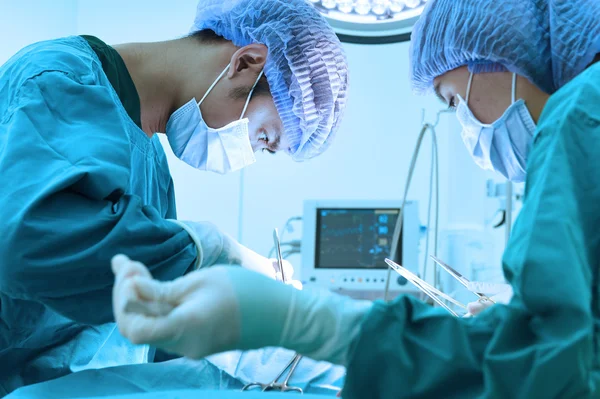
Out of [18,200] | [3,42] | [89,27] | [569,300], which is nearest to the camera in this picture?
[569,300]

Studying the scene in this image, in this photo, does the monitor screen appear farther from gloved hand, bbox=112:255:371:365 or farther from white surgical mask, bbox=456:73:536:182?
gloved hand, bbox=112:255:371:365

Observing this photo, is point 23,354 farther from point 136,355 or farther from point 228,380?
point 228,380

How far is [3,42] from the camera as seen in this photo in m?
2.22

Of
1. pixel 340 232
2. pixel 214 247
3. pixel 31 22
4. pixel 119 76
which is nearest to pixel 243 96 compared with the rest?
pixel 119 76

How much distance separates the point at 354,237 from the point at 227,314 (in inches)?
92.1

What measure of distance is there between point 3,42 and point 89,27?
639 millimetres

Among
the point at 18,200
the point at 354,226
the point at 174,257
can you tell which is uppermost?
the point at 18,200

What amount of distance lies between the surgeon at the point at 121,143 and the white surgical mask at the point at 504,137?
1.22 feet

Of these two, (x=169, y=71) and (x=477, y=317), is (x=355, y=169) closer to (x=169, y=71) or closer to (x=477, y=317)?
(x=169, y=71)

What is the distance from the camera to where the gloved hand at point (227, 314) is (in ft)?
2.13

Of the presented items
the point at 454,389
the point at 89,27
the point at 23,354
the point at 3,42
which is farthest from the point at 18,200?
the point at 89,27

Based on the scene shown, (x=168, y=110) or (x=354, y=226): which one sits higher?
(x=168, y=110)

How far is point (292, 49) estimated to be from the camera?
60.4 inches

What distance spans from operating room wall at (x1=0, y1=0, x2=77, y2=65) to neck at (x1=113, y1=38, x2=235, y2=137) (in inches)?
38.4
